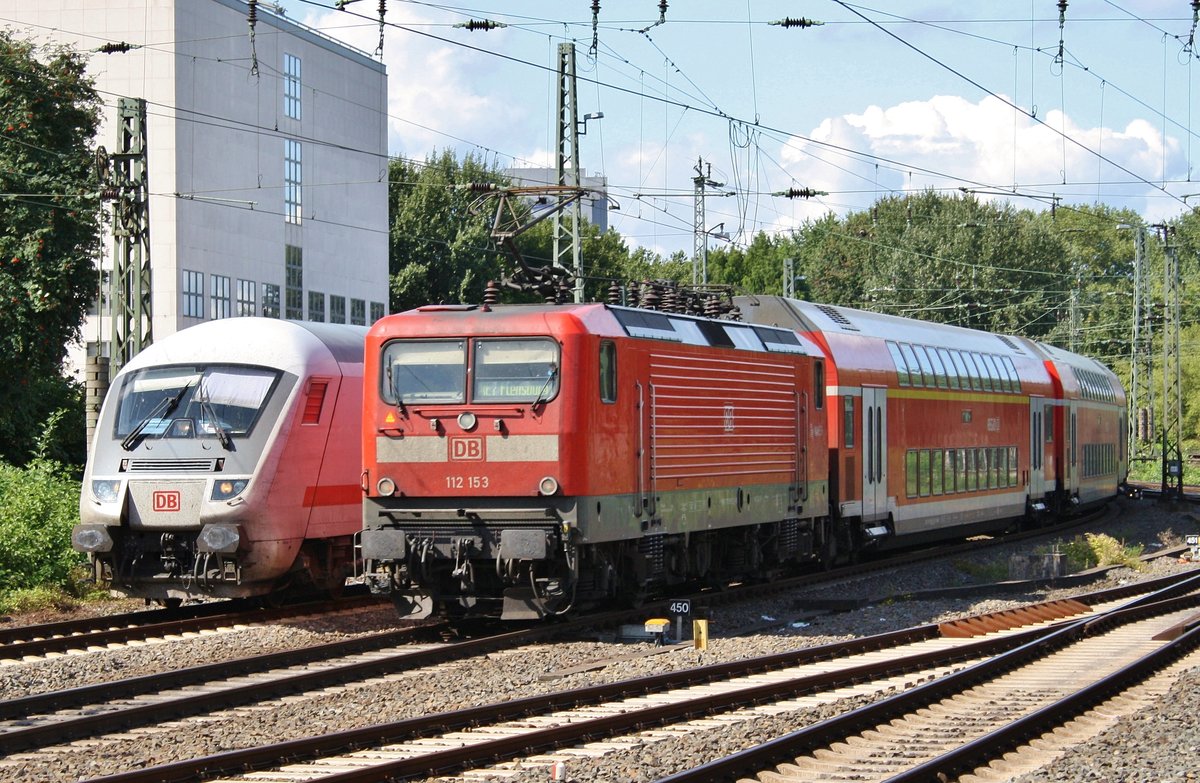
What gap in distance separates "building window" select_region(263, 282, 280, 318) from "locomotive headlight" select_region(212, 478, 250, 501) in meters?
41.8

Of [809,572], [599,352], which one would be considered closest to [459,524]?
[599,352]

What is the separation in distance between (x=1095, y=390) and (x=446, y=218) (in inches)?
1486

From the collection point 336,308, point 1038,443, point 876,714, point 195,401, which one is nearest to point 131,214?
point 195,401

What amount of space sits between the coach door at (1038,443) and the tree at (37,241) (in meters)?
20.3

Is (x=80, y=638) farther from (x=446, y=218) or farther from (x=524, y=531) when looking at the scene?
(x=446, y=218)

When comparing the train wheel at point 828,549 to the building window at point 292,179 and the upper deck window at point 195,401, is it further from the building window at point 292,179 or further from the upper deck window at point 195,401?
the building window at point 292,179

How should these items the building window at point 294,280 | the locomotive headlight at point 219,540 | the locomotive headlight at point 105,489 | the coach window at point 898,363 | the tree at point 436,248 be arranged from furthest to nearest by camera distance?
1. the tree at point 436,248
2. the building window at point 294,280
3. the coach window at point 898,363
4. the locomotive headlight at point 105,489
5. the locomotive headlight at point 219,540

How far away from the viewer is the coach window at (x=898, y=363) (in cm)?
2581

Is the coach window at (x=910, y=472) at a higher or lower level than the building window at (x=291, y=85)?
lower

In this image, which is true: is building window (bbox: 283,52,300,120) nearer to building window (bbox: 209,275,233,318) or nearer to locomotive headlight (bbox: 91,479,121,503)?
building window (bbox: 209,275,233,318)

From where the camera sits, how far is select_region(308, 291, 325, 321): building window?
60938 mm

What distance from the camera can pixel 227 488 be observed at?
1627 cm

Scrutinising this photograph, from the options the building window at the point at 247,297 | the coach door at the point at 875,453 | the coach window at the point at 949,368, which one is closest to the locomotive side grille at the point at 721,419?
the coach door at the point at 875,453

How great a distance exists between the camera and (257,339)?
17.4 meters
